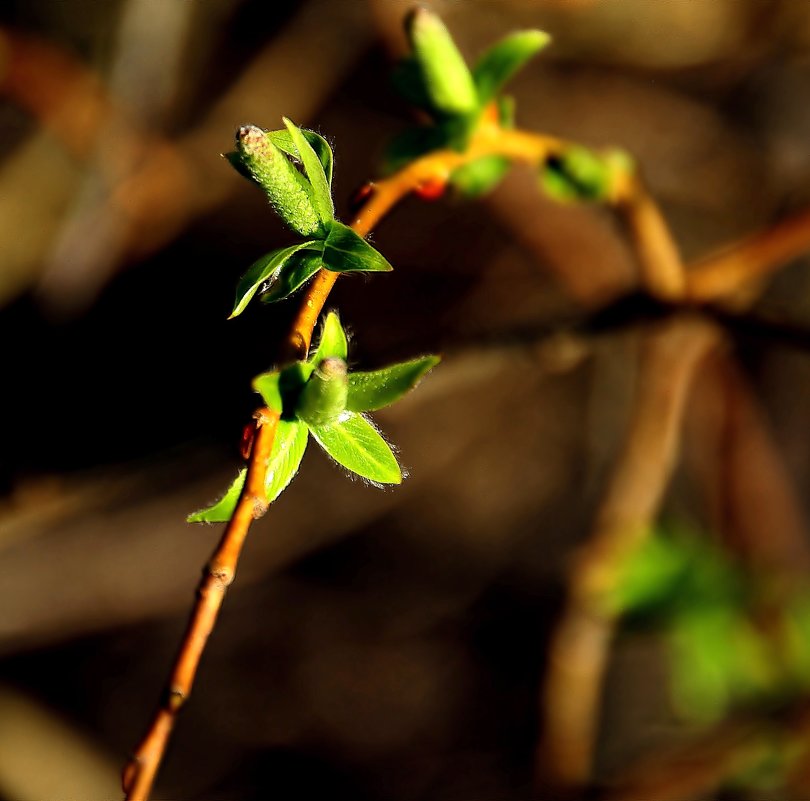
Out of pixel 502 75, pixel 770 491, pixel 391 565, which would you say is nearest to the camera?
pixel 502 75

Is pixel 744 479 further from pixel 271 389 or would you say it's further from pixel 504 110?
pixel 271 389

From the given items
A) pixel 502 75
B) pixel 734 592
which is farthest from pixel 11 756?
pixel 502 75

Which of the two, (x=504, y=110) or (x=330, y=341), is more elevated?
(x=504, y=110)

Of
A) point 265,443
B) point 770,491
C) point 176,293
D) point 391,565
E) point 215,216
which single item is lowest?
point 265,443

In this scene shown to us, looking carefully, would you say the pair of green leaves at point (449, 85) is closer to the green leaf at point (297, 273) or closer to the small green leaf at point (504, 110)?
the small green leaf at point (504, 110)

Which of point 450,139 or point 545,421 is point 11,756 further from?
point 450,139

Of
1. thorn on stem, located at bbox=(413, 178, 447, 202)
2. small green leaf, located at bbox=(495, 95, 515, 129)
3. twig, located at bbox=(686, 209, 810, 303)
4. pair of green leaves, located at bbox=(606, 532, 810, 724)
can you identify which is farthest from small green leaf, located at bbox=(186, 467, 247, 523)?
pair of green leaves, located at bbox=(606, 532, 810, 724)

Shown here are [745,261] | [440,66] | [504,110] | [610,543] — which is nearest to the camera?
[440,66]

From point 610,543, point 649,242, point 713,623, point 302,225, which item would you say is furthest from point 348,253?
point 713,623
